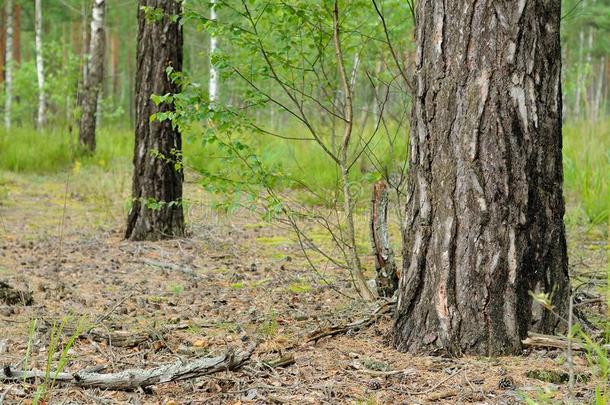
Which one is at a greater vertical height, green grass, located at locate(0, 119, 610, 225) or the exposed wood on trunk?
green grass, located at locate(0, 119, 610, 225)

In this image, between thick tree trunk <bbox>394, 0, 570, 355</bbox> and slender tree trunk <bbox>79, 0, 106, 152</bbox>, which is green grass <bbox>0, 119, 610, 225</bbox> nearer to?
slender tree trunk <bbox>79, 0, 106, 152</bbox>

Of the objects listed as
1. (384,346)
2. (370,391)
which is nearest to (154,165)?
(384,346)

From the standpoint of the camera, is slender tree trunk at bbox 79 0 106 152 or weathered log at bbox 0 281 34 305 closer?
weathered log at bbox 0 281 34 305

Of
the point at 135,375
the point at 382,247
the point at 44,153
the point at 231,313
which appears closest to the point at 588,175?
the point at 382,247

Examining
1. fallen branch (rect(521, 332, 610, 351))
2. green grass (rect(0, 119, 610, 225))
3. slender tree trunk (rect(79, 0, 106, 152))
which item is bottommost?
fallen branch (rect(521, 332, 610, 351))

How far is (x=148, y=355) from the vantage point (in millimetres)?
2775

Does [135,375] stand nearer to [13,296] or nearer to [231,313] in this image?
[231,313]

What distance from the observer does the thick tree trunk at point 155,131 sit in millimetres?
5262

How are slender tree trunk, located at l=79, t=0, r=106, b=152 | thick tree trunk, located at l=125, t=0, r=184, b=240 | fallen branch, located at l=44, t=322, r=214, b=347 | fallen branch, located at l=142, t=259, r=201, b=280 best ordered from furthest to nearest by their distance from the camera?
slender tree trunk, located at l=79, t=0, r=106, b=152 → thick tree trunk, located at l=125, t=0, r=184, b=240 → fallen branch, located at l=142, t=259, r=201, b=280 → fallen branch, located at l=44, t=322, r=214, b=347

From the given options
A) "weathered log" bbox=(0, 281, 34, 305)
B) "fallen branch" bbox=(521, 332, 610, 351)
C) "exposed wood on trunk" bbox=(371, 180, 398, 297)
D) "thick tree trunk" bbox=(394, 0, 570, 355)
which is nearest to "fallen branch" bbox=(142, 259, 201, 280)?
"weathered log" bbox=(0, 281, 34, 305)

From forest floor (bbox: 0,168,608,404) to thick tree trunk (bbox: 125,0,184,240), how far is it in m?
0.24

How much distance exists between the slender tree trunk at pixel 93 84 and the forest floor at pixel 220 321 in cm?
431

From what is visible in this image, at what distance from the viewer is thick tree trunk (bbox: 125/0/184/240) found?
17.3ft

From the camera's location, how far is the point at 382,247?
3449mm
